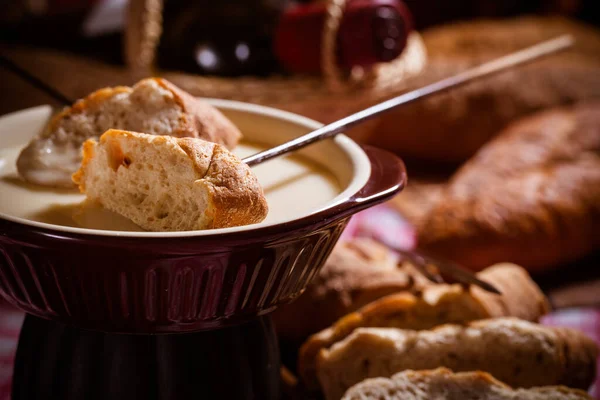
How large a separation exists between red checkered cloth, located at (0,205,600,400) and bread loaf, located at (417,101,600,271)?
10cm

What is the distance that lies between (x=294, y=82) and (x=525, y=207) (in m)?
0.55

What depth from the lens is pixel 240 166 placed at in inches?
24.0

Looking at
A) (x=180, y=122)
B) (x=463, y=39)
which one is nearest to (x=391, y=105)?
(x=180, y=122)

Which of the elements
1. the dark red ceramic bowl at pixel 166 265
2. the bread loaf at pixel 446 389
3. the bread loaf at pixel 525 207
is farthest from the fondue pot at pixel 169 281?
the bread loaf at pixel 525 207

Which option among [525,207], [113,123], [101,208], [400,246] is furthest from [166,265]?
[525,207]

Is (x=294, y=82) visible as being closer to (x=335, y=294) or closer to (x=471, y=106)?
(x=471, y=106)

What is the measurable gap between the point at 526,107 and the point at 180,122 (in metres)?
1.28

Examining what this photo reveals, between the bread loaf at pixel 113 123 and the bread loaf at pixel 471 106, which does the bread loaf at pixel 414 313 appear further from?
the bread loaf at pixel 471 106

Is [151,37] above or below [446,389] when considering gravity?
above

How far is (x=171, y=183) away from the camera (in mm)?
619

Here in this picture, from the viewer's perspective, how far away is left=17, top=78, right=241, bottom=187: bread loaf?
71 cm

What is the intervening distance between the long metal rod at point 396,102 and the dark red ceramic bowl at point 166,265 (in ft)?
0.16

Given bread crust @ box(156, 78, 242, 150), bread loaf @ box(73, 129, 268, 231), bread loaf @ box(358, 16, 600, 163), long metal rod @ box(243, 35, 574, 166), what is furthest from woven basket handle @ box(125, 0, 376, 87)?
bread loaf @ box(73, 129, 268, 231)

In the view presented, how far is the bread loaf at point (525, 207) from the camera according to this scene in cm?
132
